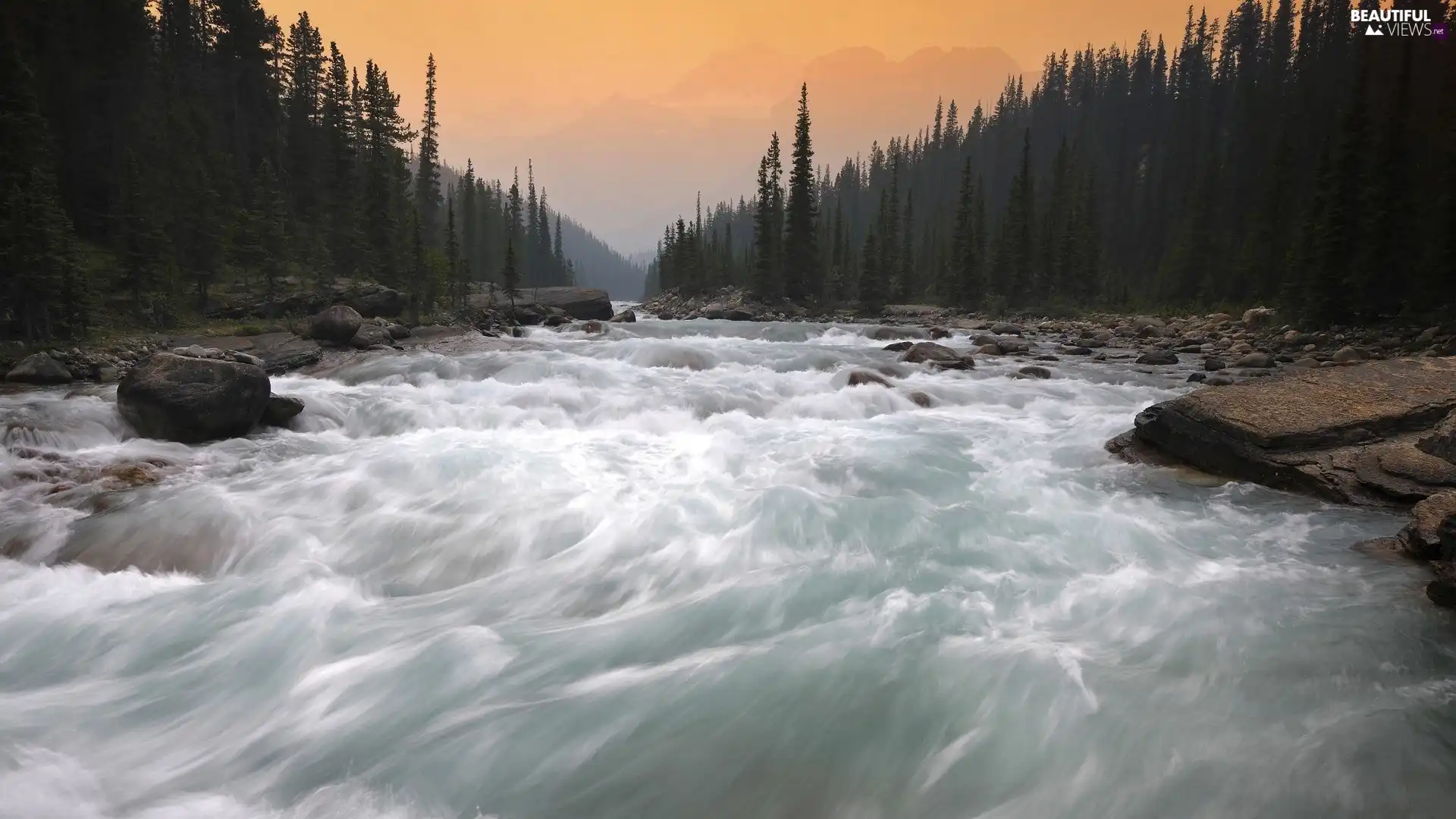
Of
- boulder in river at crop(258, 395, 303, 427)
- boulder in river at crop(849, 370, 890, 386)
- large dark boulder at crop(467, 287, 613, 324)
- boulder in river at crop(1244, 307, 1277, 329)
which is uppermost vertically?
large dark boulder at crop(467, 287, 613, 324)

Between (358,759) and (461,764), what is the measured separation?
2.09ft

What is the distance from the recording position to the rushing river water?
3.81m

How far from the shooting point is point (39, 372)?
14133mm

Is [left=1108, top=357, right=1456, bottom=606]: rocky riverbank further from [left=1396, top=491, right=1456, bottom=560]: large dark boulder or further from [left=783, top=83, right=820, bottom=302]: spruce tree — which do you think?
[left=783, top=83, right=820, bottom=302]: spruce tree

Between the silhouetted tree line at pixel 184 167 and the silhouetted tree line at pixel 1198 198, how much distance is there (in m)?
30.0

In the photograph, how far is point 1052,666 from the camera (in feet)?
15.8

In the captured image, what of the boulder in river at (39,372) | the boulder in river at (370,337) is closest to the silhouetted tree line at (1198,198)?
the boulder in river at (370,337)

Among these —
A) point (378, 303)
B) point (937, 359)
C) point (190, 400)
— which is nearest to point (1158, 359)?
point (937, 359)

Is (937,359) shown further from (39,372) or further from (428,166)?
(428,166)

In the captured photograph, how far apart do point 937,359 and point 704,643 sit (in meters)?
15.3

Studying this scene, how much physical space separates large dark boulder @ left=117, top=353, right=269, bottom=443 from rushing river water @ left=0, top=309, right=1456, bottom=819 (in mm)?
514

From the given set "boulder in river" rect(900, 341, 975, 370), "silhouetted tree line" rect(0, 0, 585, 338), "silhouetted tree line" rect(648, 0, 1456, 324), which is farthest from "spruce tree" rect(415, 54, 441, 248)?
"boulder in river" rect(900, 341, 975, 370)

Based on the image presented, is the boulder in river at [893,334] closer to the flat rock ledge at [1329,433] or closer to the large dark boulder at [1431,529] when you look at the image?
the flat rock ledge at [1329,433]

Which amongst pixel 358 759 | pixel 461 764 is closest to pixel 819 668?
pixel 461 764
